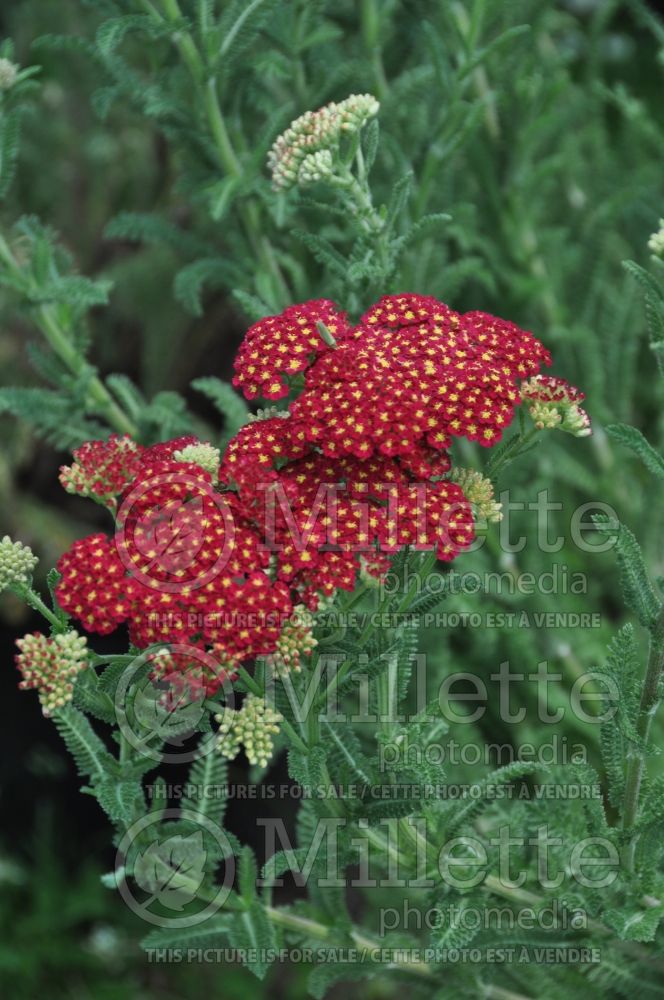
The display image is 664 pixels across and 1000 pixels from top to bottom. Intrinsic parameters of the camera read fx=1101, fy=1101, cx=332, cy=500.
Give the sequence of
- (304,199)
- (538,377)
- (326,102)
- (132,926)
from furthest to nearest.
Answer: (132,926) → (326,102) → (304,199) → (538,377)

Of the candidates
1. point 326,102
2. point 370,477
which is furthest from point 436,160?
point 370,477

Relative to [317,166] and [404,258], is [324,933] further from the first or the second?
[404,258]

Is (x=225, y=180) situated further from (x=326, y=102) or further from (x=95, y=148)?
(x=95, y=148)

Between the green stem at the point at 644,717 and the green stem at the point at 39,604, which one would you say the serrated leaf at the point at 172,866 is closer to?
the green stem at the point at 39,604

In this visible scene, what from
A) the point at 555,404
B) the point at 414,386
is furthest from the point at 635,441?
the point at 414,386

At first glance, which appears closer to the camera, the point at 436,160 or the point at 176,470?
the point at 176,470

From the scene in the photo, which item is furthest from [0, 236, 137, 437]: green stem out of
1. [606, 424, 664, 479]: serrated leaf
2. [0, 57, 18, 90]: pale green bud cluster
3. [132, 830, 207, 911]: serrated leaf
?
[606, 424, 664, 479]: serrated leaf

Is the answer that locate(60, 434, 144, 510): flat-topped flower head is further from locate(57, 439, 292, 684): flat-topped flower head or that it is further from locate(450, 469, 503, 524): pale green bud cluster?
locate(450, 469, 503, 524): pale green bud cluster
